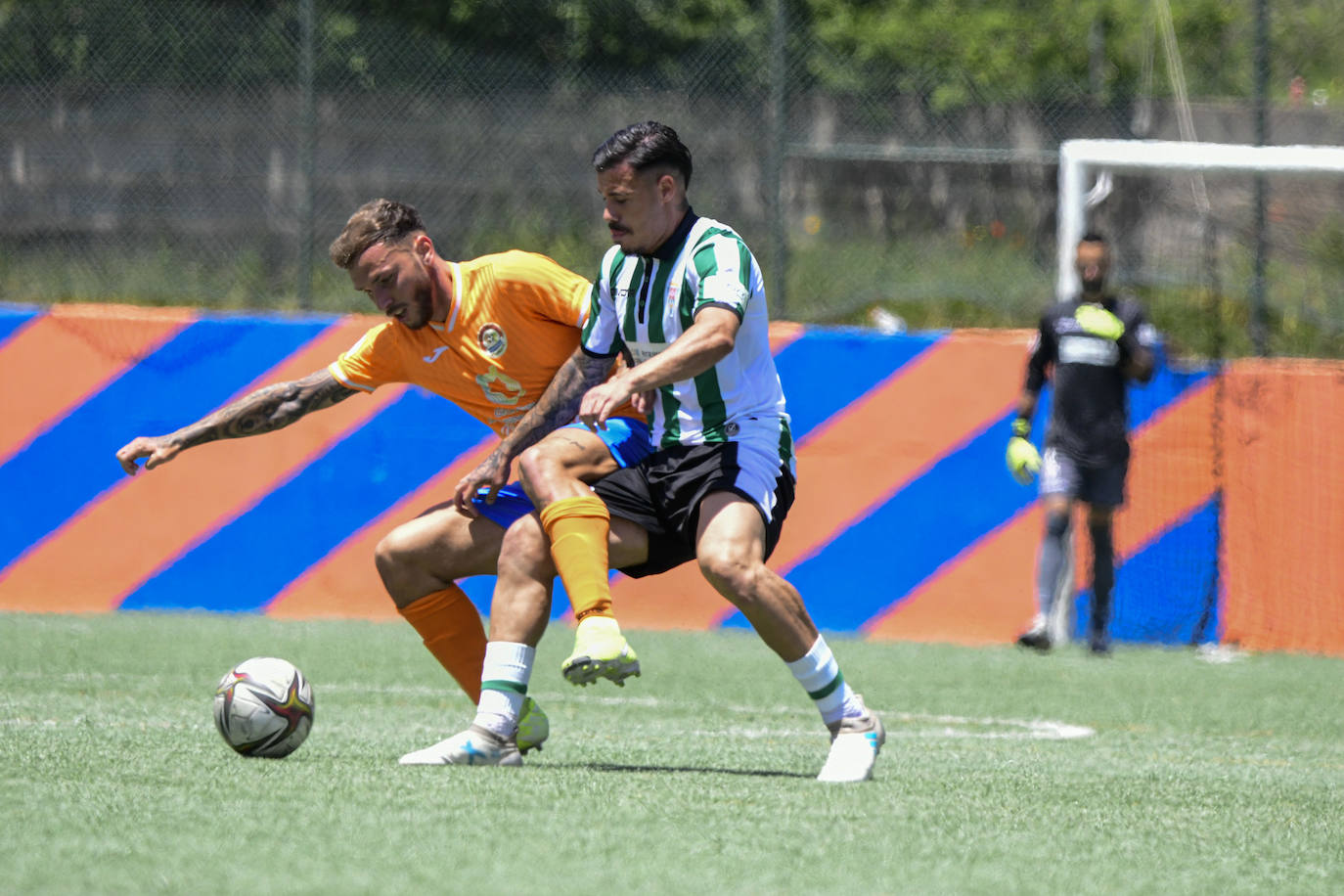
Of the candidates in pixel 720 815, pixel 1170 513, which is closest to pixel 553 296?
pixel 720 815

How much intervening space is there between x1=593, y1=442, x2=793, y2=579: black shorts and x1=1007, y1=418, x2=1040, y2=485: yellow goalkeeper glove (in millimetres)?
4381

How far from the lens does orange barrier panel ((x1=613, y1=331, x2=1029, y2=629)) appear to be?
9953mm

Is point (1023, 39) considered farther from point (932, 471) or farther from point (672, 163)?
point (672, 163)

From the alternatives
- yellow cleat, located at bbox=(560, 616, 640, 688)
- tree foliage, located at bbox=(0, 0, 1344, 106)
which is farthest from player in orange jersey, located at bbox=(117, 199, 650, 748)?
tree foliage, located at bbox=(0, 0, 1344, 106)

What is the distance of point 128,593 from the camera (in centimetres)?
991

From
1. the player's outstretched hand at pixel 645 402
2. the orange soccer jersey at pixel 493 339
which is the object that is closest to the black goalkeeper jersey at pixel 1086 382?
the orange soccer jersey at pixel 493 339

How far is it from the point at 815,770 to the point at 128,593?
5.61 meters

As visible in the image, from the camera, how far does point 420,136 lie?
1205 cm

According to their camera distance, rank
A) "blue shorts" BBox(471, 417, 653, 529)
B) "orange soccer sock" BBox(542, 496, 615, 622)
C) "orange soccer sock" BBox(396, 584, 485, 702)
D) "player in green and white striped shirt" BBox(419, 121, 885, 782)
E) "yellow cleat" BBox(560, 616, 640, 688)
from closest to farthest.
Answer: "yellow cleat" BBox(560, 616, 640, 688)
"orange soccer sock" BBox(542, 496, 615, 622)
"player in green and white striped shirt" BBox(419, 121, 885, 782)
"blue shorts" BBox(471, 417, 653, 529)
"orange soccer sock" BBox(396, 584, 485, 702)

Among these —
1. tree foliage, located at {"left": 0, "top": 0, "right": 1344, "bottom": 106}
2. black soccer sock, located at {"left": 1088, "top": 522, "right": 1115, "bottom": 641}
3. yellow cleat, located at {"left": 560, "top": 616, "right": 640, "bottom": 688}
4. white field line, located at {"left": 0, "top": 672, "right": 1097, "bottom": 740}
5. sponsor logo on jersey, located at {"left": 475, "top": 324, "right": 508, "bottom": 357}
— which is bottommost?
black soccer sock, located at {"left": 1088, "top": 522, "right": 1115, "bottom": 641}

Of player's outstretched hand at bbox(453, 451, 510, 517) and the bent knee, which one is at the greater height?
player's outstretched hand at bbox(453, 451, 510, 517)

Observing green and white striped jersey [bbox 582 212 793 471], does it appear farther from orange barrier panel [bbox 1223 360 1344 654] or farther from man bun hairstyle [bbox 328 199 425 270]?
orange barrier panel [bbox 1223 360 1344 654]

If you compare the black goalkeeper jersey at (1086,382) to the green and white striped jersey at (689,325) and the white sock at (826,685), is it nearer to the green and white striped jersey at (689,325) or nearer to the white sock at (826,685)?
the green and white striped jersey at (689,325)

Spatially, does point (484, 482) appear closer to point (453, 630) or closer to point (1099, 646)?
point (453, 630)
